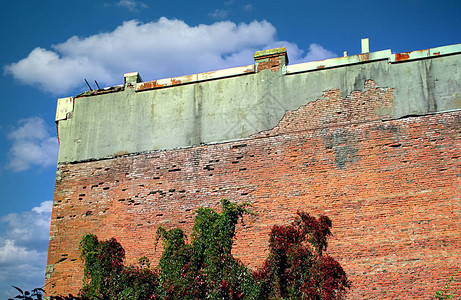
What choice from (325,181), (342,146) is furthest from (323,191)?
(342,146)

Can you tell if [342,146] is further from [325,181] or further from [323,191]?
[323,191]

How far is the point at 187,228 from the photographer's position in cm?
1268

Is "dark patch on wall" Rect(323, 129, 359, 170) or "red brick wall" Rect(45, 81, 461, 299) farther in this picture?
"dark patch on wall" Rect(323, 129, 359, 170)

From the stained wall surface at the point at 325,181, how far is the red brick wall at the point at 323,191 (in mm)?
25

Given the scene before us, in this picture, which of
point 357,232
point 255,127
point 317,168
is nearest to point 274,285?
point 357,232

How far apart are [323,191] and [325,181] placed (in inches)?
9.9

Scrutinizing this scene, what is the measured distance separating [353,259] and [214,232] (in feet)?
10.5

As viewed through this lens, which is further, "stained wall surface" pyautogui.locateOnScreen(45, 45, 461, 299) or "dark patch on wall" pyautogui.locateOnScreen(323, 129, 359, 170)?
"dark patch on wall" pyautogui.locateOnScreen(323, 129, 359, 170)

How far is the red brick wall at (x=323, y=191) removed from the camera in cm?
1109

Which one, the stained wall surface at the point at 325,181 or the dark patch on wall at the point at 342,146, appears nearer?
the stained wall surface at the point at 325,181

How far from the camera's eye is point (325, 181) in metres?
12.1

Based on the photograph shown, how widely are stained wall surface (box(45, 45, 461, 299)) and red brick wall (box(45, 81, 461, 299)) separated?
0.03m

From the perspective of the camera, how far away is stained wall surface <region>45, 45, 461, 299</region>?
11141mm

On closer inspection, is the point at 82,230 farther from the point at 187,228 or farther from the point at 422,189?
the point at 422,189
